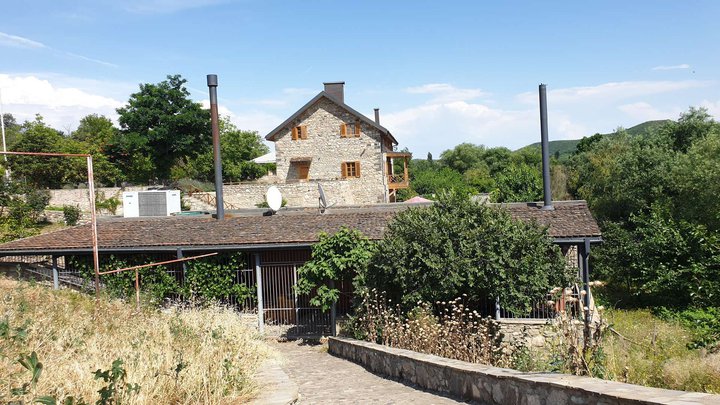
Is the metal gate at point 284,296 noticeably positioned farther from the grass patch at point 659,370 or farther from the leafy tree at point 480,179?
the leafy tree at point 480,179

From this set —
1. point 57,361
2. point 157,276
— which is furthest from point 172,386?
point 157,276

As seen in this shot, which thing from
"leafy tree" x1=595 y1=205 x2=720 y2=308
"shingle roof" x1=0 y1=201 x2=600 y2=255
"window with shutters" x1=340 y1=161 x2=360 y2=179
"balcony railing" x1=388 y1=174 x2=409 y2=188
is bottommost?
"leafy tree" x1=595 y1=205 x2=720 y2=308

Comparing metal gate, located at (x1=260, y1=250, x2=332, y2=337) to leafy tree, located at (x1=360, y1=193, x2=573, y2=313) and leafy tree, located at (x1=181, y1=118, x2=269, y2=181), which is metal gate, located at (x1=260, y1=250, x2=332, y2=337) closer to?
leafy tree, located at (x1=360, y1=193, x2=573, y2=313)

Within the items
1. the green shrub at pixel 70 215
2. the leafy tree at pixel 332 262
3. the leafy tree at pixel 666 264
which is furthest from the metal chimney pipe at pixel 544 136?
the green shrub at pixel 70 215

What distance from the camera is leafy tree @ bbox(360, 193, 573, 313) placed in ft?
35.4

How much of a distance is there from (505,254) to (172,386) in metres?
6.98

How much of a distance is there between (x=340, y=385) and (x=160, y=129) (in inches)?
1584

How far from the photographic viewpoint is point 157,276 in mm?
15180

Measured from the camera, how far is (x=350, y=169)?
127 feet

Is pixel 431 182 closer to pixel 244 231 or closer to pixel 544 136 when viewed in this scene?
pixel 544 136


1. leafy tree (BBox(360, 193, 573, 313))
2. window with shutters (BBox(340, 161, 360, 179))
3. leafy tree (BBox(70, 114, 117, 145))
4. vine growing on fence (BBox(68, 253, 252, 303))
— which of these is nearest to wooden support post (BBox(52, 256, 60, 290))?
vine growing on fence (BBox(68, 253, 252, 303))

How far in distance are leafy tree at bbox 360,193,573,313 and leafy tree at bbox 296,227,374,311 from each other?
1.44 m

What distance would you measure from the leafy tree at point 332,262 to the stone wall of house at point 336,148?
24272mm

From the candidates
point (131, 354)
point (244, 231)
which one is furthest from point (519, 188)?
point (131, 354)
